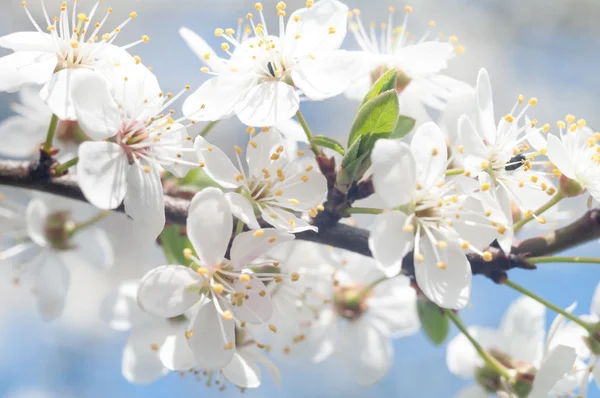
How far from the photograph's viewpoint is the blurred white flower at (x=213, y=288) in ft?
2.95

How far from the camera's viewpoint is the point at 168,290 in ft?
3.01

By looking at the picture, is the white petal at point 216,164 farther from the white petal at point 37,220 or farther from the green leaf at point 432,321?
the white petal at point 37,220

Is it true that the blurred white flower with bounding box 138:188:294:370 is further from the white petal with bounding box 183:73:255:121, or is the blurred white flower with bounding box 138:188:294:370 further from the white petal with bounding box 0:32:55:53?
the white petal with bounding box 0:32:55:53

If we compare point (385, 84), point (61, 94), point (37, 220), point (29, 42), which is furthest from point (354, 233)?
point (37, 220)

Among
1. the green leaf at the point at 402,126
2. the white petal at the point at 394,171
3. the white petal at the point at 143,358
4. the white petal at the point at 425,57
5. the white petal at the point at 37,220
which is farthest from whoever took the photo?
the white petal at the point at 37,220

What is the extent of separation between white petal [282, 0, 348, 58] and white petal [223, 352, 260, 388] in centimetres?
55

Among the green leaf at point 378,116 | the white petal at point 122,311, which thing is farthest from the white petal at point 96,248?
the green leaf at point 378,116

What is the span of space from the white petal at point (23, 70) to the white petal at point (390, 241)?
1.78 feet

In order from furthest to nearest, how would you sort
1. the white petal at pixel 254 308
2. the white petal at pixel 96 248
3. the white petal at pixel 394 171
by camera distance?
the white petal at pixel 96 248, the white petal at pixel 254 308, the white petal at pixel 394 171

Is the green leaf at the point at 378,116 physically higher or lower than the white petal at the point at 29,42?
lower

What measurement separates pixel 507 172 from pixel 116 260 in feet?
3.58

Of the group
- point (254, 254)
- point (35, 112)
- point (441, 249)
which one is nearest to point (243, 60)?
point (254, 254)

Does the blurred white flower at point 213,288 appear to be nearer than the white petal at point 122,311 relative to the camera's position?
Yes

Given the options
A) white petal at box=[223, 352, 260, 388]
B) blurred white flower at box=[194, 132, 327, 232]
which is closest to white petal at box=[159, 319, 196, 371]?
white petal at box=[223, 352, 260, 388]
